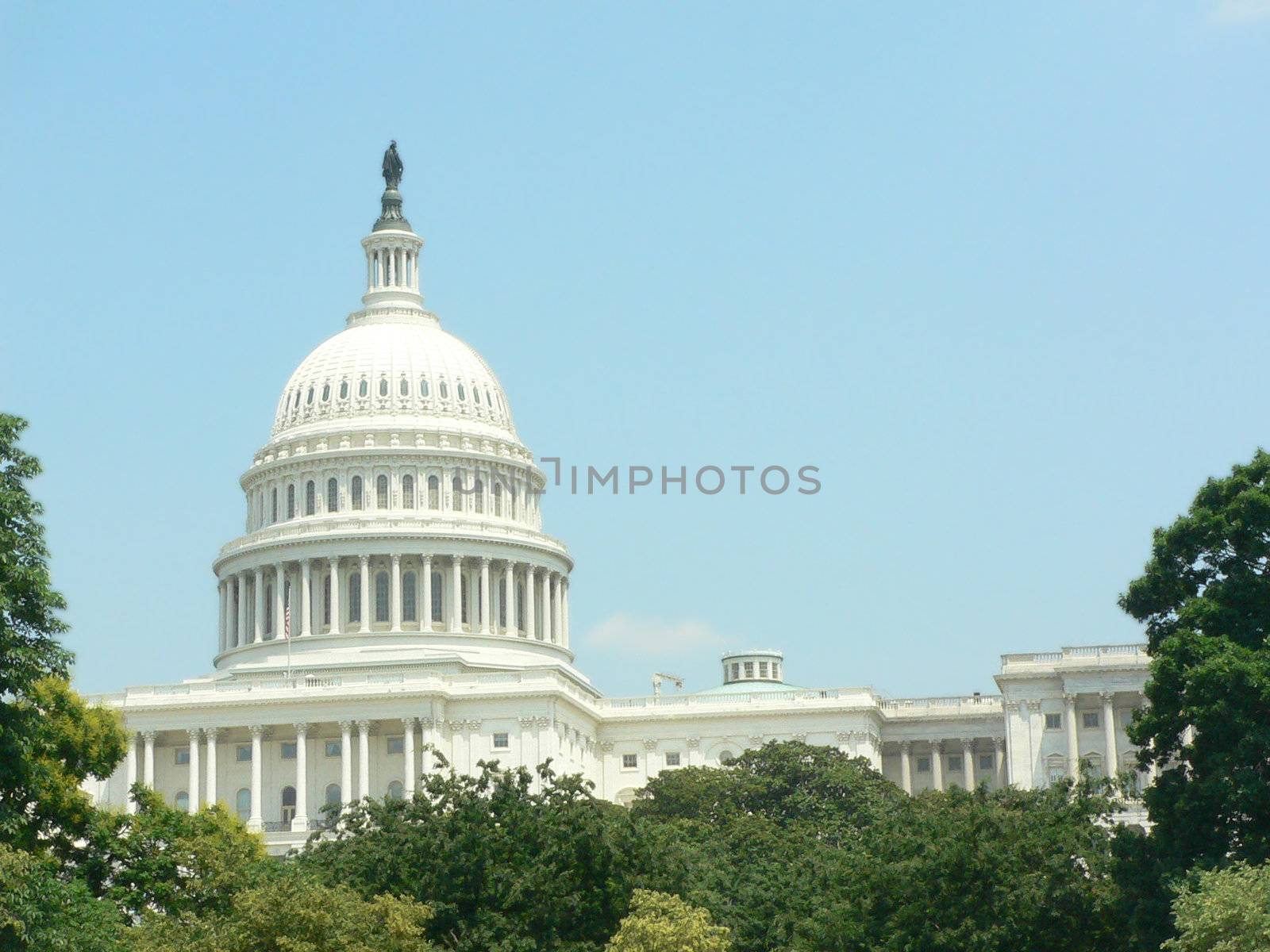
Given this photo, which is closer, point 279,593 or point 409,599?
point 279,593

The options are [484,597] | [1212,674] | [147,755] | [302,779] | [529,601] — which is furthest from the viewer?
[529,601]

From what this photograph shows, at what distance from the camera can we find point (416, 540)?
17725 cm

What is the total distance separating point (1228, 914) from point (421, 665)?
334 ft

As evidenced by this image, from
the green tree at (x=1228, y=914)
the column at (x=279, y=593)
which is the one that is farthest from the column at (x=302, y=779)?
the green tree at (x=1228, y=914)

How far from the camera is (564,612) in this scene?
7426 inches

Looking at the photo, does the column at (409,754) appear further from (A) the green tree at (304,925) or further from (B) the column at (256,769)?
(A) the green tree at (304,925)

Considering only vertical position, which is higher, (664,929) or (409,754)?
(409,754)

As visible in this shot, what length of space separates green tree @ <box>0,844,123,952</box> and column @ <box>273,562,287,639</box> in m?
102

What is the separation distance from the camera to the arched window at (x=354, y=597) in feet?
581

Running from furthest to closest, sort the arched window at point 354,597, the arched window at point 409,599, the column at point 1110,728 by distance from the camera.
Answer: the arched window at point 409,599, the arched window at point 354,597, the column at point 1110,728

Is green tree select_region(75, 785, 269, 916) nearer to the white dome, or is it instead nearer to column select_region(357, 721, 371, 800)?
column select_region(357, 721, 371, 800)

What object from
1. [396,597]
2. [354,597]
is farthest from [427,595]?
[354,597]

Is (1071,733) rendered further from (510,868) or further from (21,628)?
(21,628)

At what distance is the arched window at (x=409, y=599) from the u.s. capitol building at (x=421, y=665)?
0.19 m
